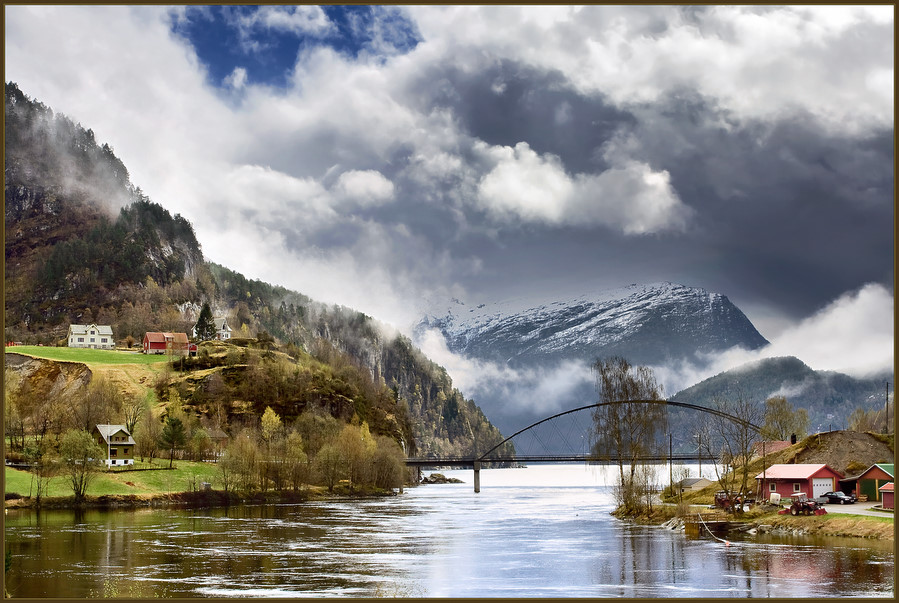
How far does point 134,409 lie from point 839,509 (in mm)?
123083

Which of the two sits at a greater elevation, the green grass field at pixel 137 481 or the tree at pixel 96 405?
the tree at pixel 96 405

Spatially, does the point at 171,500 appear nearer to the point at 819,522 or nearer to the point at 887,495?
the point at 819,522

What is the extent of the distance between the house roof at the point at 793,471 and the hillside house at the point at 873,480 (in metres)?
2.93

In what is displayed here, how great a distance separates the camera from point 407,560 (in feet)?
193

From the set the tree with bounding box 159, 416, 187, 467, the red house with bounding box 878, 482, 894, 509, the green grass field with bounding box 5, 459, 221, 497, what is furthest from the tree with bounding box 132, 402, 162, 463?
the red house with bounding box 878, 482, 894, 509

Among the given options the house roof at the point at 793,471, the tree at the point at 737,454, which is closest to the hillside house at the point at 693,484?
the tree at the point at 737,454

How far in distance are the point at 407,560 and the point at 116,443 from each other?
78.8 meters

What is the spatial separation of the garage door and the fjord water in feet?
62.1

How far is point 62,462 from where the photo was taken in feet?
341

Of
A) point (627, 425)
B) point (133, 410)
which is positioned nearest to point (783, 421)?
point (627, 425)

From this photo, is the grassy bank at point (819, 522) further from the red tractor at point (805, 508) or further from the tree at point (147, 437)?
the tree at point (147, 437)

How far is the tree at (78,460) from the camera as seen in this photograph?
10188 cm

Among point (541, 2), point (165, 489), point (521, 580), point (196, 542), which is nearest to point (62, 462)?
point (165, 489)

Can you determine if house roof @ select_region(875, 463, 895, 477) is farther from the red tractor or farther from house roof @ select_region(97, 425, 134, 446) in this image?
house roof @ select_region(97, 425, 134, 446)
